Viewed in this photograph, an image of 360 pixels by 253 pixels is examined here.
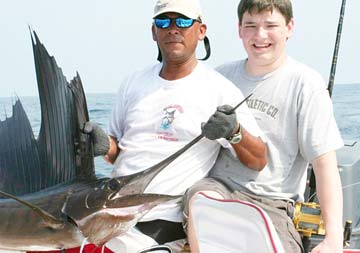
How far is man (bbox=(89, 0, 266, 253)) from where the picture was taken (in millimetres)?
2242

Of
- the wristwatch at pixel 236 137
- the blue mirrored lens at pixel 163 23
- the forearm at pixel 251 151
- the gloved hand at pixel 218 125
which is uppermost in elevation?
the blue mirrored lens at pixel 163 23

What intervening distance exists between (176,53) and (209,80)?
0.58 ft

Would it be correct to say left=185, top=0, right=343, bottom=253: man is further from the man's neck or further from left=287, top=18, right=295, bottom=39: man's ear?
the man's neck

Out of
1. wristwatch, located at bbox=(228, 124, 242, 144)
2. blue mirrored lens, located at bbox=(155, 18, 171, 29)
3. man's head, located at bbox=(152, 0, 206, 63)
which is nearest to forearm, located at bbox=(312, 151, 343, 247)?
wristwatch, located at bbox=(228, 124, 242, 144)

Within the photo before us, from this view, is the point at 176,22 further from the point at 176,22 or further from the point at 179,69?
the point at 179,69

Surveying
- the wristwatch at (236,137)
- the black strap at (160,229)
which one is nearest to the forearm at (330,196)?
the wristwatch at (236,137)

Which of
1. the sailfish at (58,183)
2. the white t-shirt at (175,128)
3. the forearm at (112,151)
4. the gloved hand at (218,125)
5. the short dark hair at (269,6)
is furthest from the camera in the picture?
the forearm at (112,151)

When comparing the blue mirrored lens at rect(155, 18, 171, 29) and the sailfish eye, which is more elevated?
the blue mirrored lens at rect(155, 18, 171, 29)

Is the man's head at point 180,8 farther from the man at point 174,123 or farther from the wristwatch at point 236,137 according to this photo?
the wristwatch at point 236,137

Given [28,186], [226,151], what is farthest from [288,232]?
[28,186]

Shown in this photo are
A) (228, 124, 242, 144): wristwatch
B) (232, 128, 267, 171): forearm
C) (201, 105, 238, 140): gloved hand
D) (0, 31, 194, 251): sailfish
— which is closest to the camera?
(0, 31, 194, 251): sailfish

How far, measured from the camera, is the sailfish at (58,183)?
70.1 inches

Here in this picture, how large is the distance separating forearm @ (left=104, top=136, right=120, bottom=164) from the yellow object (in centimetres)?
81

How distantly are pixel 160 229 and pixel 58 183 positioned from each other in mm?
448
